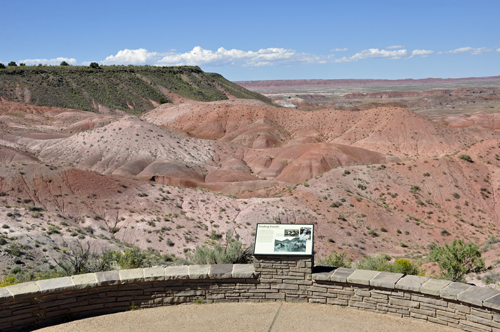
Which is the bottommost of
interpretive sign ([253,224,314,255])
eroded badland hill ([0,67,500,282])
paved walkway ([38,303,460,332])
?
eroded badland hill ([0,67,500,282])

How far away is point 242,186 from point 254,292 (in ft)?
123

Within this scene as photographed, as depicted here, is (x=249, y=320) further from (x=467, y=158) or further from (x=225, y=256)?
(x=467, y=158)

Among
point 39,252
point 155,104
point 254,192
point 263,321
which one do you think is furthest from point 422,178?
point 155,104

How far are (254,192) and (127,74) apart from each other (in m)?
96.6

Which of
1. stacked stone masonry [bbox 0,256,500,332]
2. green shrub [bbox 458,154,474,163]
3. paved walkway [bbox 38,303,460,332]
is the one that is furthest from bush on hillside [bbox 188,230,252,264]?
green shrub [bbox 458,154,474,163]

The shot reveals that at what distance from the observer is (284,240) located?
9.94 metres

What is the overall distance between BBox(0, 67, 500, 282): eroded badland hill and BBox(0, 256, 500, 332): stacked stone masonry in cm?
1241

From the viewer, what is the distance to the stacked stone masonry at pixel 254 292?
338 inches

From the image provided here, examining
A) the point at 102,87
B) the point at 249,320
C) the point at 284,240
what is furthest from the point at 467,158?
the point at 102,87

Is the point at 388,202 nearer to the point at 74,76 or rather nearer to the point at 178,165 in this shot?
the point at 178,165

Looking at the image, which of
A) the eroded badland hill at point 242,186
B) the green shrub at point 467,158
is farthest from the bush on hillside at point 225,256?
the green shrub at point 467,158

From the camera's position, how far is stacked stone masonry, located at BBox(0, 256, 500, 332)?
28.1 feet

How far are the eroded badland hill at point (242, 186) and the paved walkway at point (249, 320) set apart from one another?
1277cm

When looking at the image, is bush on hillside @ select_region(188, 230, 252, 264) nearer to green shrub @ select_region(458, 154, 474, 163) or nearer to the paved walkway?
the paved walkway
